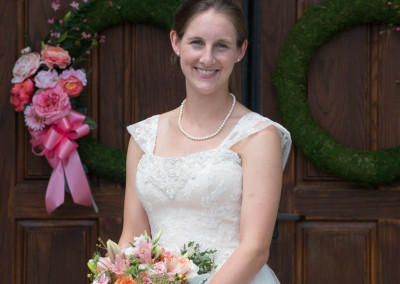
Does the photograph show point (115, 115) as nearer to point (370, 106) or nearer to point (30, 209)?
point (30, 209)

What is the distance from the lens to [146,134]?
8.22ft

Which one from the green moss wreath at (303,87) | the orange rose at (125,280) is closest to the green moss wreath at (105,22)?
the green moss wreath at (303,87)

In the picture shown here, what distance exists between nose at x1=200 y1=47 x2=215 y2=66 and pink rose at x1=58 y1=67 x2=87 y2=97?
112 centimetres

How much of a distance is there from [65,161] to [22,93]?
0.38 m

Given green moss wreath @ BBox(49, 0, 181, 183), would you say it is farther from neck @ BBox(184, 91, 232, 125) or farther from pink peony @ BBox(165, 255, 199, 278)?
Result: pink peony @ BBox(165, 255, 199, 278)

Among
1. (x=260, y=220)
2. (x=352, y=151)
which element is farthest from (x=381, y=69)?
(x=260, y=220)

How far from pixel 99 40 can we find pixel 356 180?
1.43 m

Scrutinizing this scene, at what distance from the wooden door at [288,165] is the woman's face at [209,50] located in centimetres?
97

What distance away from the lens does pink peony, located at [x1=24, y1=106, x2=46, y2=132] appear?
10.3 ft

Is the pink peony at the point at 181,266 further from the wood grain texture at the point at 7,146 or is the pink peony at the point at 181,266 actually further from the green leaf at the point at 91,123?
the wood grain texture at the point at 7,146

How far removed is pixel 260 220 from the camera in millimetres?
2094

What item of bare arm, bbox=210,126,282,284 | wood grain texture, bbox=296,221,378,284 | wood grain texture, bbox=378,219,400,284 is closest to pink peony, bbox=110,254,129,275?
bare arm, bbox=210,126,282,284

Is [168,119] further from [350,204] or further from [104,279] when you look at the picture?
[350,204]

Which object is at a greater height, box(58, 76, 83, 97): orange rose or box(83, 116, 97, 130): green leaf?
box(58, 76, 83, 97): orange rose
